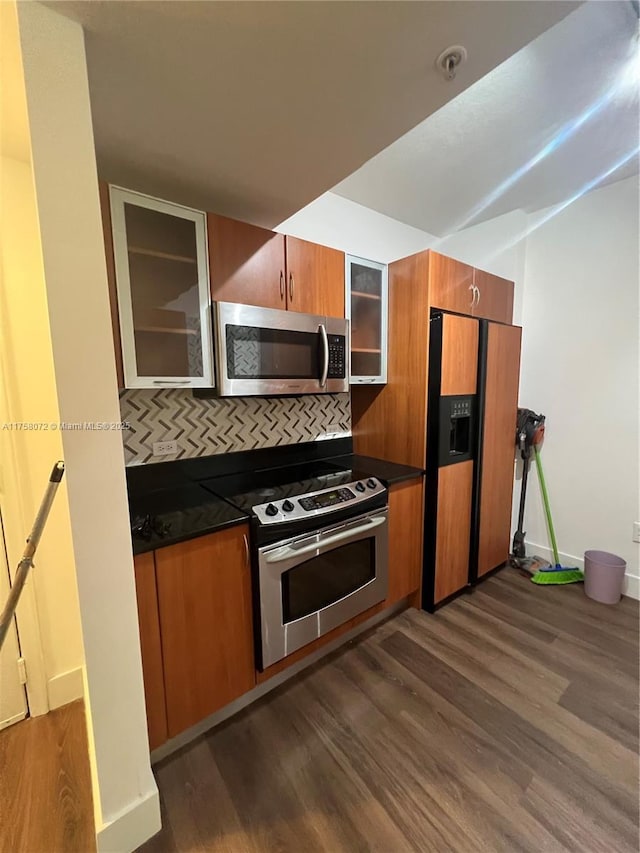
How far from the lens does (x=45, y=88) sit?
0.82 m

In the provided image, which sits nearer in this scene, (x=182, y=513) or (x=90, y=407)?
(x=90, y=407)

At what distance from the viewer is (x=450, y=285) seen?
207 cm

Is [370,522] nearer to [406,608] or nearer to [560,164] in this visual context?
[406,608]

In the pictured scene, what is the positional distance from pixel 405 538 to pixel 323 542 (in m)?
0.68

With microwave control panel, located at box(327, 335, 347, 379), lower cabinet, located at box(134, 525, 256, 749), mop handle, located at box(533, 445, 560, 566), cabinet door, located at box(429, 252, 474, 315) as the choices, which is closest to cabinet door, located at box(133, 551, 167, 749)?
lower cabinet, located at box(134, 525, 256, 749)

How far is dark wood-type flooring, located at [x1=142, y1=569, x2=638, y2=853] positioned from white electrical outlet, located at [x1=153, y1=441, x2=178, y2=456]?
1240 mm

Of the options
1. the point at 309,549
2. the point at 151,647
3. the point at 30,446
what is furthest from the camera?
the point at 309,549

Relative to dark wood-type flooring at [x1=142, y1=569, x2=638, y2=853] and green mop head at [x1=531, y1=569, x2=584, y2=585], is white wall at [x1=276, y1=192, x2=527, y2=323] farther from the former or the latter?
dark wood-type flooring at [x1=142, y1=569, x2=638, y2=853]

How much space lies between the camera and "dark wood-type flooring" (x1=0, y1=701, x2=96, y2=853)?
1122 millimetres

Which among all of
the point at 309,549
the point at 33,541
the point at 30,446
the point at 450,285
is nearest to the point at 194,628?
the point at 309,549

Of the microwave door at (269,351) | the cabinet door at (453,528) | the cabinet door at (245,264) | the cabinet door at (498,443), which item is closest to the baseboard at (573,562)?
the cabinet door at (498,443)

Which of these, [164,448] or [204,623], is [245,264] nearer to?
[164,448]

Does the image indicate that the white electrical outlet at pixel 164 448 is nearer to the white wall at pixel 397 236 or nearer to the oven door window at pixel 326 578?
the oven door window at pixel 326 578

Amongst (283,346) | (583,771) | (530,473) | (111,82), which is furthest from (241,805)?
(530,473)
